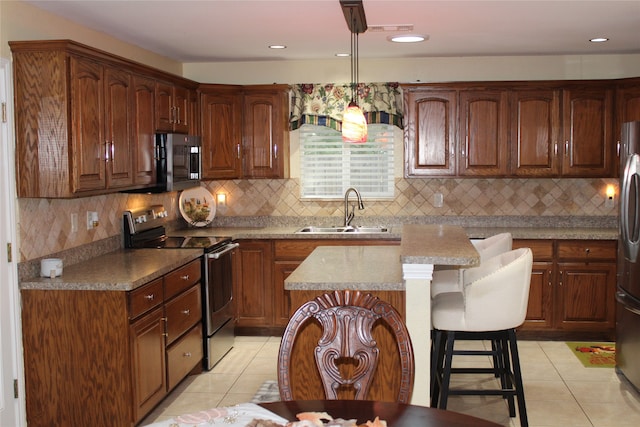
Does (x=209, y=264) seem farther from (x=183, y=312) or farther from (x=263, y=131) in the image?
(x=263, y=131)

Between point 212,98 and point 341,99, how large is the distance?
3.82 ft

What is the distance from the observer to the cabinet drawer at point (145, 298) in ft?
13.1

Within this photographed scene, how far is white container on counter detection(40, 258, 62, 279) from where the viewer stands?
13.4ft

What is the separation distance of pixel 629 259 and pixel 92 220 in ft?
11.7

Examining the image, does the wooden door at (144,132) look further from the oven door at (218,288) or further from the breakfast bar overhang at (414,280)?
the breakfast bar overhang at (414,280)

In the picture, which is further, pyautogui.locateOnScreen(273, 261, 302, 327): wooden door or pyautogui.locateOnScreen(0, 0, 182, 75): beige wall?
pyautogui.locateOnScreen(273, 261, 302, 327): wooden door

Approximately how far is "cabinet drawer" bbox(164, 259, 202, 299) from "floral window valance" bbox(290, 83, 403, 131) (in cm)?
198

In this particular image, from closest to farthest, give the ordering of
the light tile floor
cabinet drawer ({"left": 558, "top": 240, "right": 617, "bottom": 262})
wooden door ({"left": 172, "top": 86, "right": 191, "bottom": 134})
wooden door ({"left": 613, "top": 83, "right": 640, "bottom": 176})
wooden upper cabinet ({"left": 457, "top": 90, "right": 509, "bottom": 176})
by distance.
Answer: the light tile floor < wooden door ({"left": 172, "top": 86, "right": 191, "bottom": 134}) < cabinet drawer ({"left": 558, "top": 240, "right": 617, "bottom": 262}) < wooden door ({"left": 613, "top": 83, "right": 640, "bottom": 176}) < wooden upper cabinet ({"left": 457, "top": 90, "right": 509, "bottom": 176})

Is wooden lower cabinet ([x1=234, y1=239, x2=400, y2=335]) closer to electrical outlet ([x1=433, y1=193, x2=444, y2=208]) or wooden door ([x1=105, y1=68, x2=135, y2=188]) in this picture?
electrical outlet ([x1=433, y1=193, x2=444, y2=208])

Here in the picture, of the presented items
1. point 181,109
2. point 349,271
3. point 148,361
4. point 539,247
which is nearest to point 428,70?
point 539,247

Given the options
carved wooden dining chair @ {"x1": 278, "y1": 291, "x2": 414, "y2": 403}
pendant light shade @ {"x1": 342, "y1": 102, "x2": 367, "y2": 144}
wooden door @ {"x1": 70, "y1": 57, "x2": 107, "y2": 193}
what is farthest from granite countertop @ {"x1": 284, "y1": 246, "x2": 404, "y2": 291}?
wooden door @ {"x1": 70, "y1": 57, "x2": 107, "y2": 193}

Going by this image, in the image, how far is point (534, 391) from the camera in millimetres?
4875

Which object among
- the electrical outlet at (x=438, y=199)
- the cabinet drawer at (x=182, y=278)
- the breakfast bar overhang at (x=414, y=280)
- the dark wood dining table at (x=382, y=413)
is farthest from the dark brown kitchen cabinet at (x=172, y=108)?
the dark wood dining table at (x=382, y=413)

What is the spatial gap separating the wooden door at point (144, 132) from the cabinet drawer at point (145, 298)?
2.94 ft
